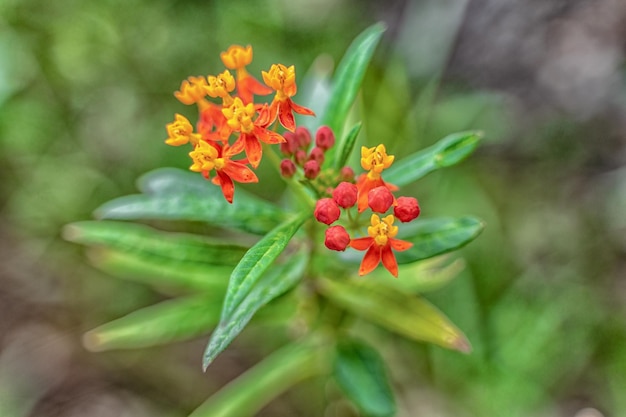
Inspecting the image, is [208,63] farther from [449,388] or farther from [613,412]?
[613,412]

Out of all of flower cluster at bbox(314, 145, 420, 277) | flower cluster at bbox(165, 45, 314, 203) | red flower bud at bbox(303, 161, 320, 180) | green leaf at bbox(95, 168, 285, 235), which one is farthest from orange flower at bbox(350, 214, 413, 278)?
green leaf at bbox(95, 168, 285, 235)

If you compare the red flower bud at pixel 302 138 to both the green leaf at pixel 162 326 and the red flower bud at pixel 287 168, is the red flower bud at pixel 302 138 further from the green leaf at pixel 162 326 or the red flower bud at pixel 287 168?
the green leaf at pixel 162 326

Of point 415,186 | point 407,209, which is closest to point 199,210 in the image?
point 407,209

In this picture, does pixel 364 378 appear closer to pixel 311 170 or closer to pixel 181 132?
pixel 311 170

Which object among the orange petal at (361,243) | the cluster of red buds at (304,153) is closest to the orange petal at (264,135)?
the cluster of red buds at (304,153)

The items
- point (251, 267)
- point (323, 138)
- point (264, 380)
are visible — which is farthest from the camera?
point (264, 380)

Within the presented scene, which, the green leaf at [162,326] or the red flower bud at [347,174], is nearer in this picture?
the red flower bud at [347,174]
